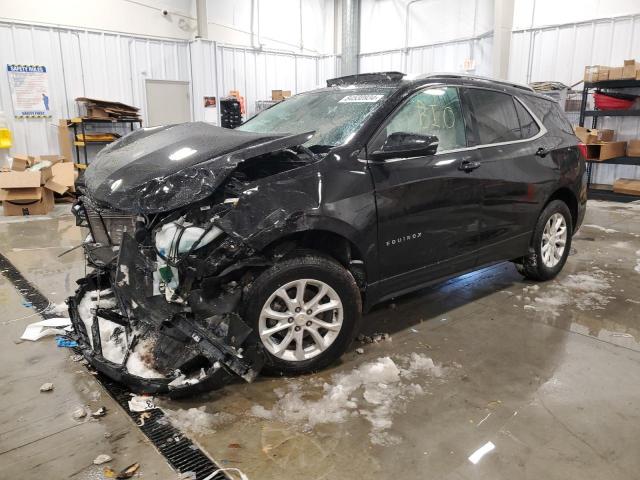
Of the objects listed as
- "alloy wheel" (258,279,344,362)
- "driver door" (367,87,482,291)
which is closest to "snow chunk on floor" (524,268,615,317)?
"driver door" (367,87,482,291)

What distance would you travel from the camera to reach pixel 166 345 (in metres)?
2.59

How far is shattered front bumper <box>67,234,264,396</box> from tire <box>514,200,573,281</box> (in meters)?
2.66

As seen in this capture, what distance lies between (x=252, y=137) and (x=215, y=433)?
151cm

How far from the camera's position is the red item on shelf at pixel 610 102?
8609 millimetres

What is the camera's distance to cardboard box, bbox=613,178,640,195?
338 inches

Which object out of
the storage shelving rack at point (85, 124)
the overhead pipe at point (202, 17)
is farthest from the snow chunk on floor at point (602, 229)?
the overhead pipe at point (202, 17)

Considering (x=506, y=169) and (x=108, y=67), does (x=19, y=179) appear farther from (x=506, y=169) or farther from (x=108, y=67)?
(x=506, y=169)

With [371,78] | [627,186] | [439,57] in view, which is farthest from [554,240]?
[439,57]

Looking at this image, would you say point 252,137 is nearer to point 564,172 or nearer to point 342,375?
point 342,375

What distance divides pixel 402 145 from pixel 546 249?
2.13m

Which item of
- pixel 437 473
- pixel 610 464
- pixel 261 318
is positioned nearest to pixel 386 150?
pixel 261 318

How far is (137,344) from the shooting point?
2703 millimetres

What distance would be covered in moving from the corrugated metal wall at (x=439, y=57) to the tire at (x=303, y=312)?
901 centimetres

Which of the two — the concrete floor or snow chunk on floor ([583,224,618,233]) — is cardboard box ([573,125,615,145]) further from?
the concrete floor
